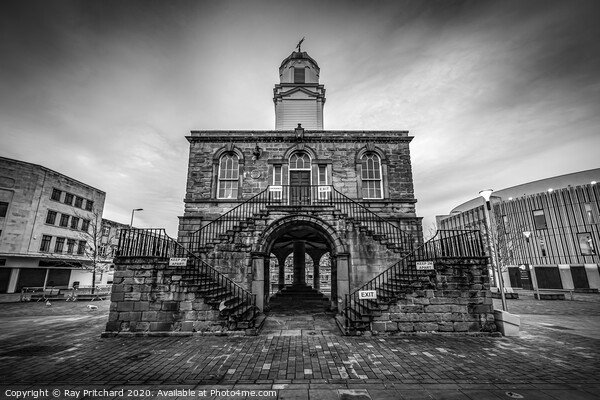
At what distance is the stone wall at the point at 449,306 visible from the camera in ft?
28.8

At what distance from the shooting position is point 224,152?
15.4 m

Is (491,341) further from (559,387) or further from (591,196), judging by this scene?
(591,196)

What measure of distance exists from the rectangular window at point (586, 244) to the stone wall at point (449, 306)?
3626 cm

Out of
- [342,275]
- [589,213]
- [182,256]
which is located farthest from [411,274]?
[589,213]

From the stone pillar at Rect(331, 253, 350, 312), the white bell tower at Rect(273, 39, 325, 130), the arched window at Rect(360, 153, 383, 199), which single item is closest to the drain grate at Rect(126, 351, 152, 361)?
the stone pillar at Rect(331, 253, 350, 312)

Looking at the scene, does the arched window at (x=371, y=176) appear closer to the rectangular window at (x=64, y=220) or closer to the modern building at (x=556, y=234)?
the modern building at (x=556, y=234)

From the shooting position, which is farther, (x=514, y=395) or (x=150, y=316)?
(x=150, y=316)

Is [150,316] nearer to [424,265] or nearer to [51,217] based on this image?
[424,265]

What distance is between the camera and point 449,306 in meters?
9.02

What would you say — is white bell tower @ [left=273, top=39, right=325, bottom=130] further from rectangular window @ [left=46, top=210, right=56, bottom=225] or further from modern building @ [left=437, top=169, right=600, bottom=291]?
rectangular window @ [left=46, top=210, right=56, bottom=225]

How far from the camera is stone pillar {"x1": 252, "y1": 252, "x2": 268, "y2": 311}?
11062 millimetres

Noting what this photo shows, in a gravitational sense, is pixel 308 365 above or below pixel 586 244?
below

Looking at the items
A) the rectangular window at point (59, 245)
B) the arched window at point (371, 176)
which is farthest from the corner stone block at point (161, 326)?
the rectangular window at point (59, 245)

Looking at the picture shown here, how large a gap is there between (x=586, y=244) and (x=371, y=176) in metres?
36.2
